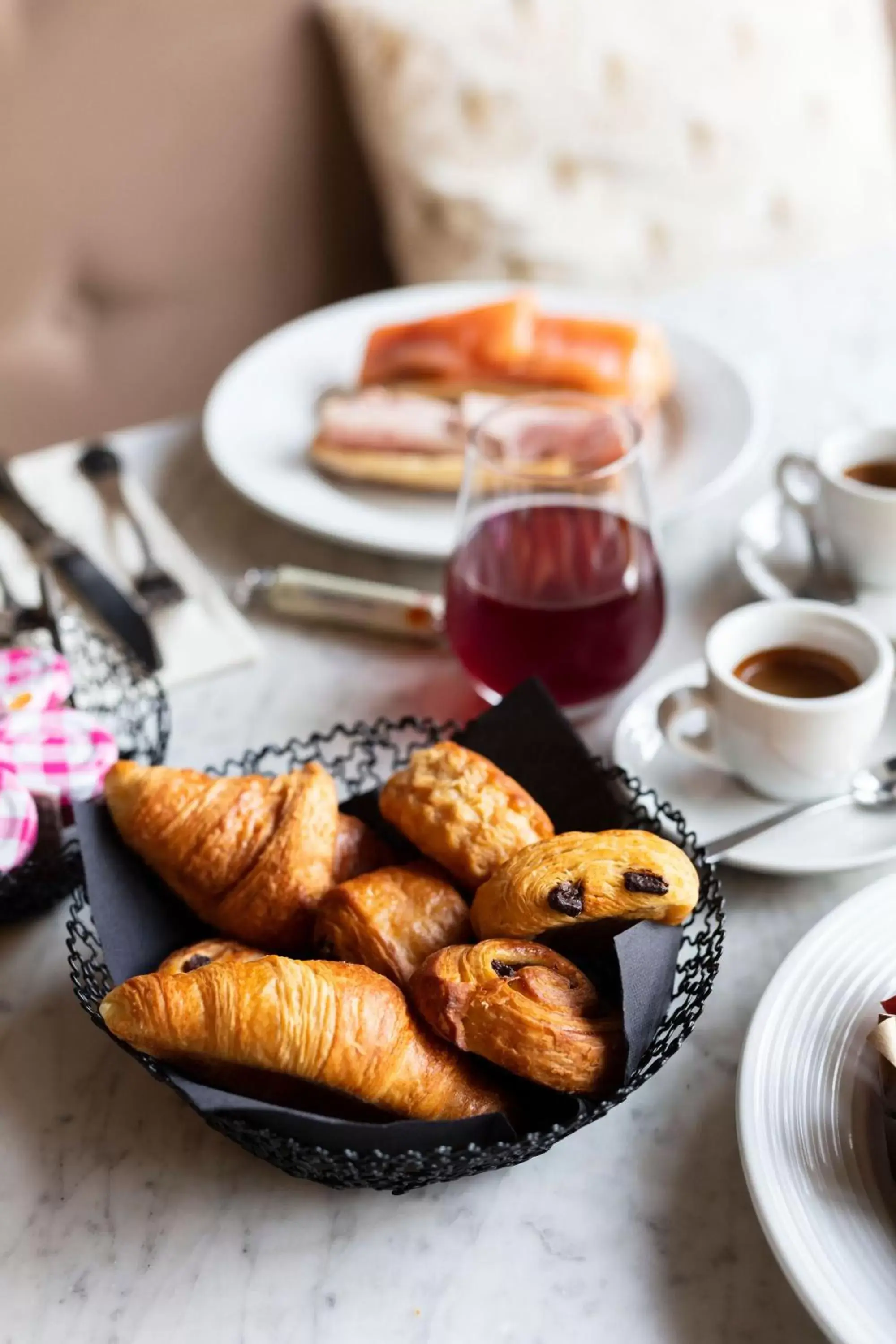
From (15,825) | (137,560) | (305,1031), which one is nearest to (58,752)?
(15,825)

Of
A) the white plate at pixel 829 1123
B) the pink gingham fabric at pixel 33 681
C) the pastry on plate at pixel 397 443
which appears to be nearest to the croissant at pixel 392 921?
the white plate at pixel 829 1123

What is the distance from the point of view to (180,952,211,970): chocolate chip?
2.25 feet

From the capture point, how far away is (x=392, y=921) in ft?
2.25

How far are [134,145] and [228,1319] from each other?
1.77m

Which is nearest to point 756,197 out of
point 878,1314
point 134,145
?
point 134,145

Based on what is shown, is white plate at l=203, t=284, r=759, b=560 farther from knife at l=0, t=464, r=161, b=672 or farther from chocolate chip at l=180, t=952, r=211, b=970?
chocolate chip at l=180, t=952, r=211, b=970

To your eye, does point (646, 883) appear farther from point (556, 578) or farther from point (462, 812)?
point (556, 578)

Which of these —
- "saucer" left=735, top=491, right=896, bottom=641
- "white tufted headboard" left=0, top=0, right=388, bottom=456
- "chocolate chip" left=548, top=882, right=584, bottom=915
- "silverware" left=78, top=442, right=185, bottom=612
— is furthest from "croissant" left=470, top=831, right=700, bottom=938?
"white tufted headboard" left=0, top=0, right=388, bottom=456

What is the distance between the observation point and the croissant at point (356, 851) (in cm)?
76

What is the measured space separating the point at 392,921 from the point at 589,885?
0.11 meters

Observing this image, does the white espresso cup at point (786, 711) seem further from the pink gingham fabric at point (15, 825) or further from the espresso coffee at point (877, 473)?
the pink gingham fabric at point (15, 825)

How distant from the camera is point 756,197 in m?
2.05

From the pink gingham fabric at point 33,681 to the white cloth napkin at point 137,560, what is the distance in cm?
17

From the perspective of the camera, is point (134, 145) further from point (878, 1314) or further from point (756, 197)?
point (878, 1314)
